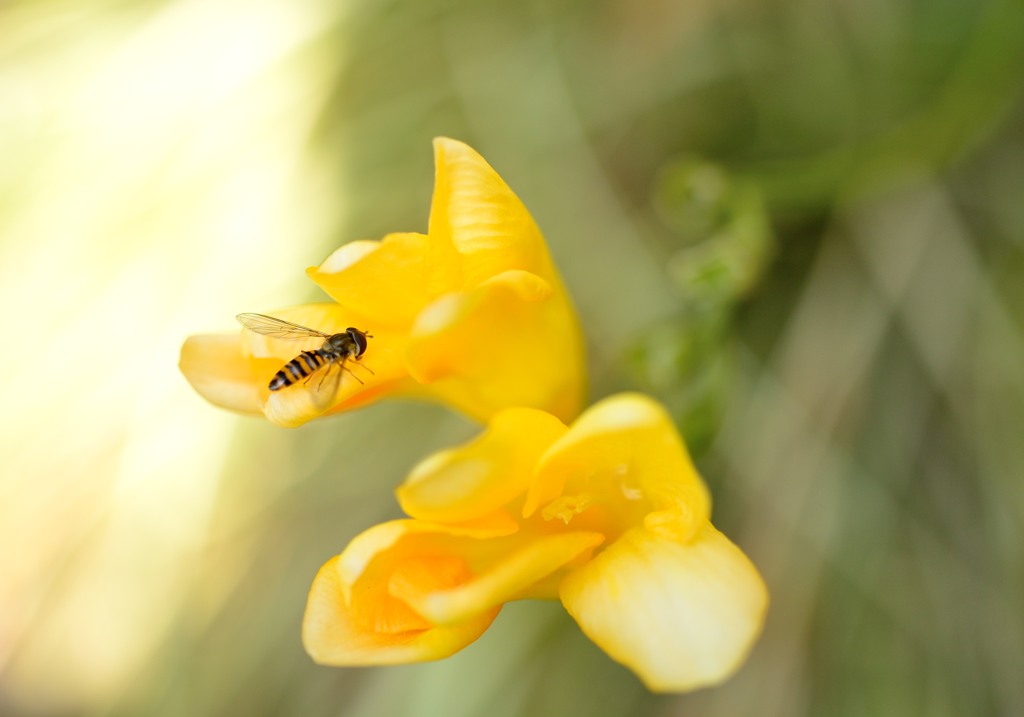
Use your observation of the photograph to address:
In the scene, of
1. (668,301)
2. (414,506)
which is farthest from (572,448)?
(668,301)

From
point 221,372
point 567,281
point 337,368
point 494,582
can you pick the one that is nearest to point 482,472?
point 494,582

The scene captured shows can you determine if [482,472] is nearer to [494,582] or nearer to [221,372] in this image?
[494,582]

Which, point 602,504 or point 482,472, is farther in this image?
point 602,504

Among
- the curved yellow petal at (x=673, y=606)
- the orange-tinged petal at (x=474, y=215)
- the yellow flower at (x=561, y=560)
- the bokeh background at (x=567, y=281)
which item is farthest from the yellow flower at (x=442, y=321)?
the bokeh background at (x=567, y=281)

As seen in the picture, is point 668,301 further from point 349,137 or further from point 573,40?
point 349,137

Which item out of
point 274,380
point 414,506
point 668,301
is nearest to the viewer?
point 414,506

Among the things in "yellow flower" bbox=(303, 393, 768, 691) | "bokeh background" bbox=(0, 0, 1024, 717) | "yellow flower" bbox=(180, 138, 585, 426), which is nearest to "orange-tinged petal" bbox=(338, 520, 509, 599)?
"yellow flower" bbox=(303, 393, 768, 691)

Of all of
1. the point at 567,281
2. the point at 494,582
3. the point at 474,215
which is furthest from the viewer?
the point at 567,281
